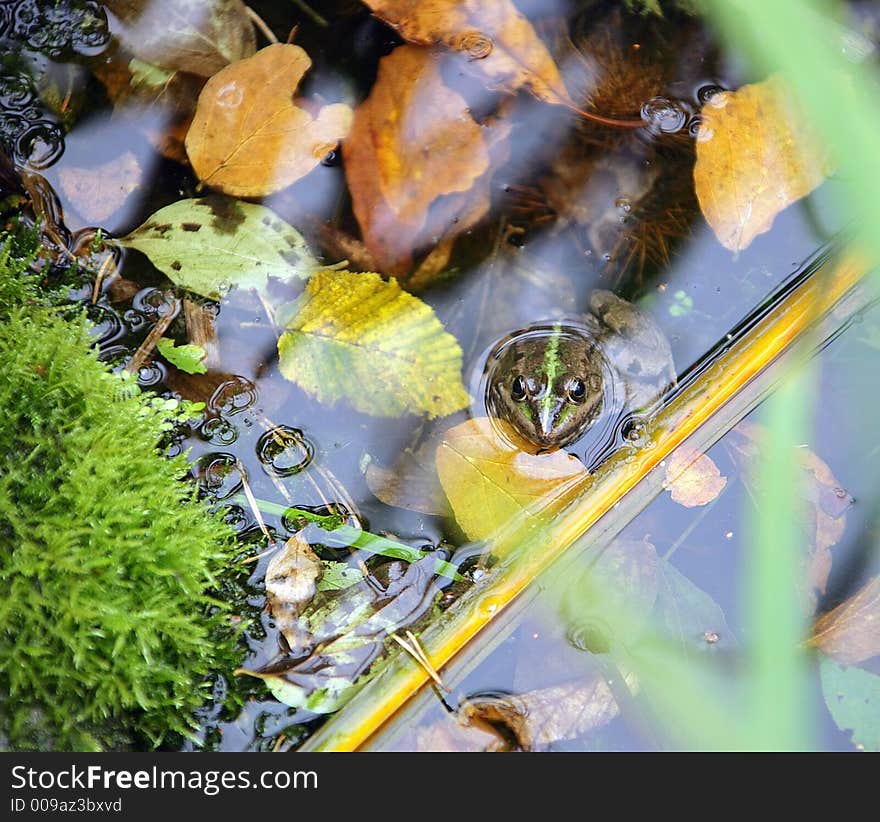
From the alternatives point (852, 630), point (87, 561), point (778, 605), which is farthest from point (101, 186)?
point (852, 630)

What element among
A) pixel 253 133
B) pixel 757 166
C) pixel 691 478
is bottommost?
pixel 253 133

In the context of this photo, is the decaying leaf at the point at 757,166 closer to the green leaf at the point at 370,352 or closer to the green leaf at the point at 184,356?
the green leaf at the point at 370,352

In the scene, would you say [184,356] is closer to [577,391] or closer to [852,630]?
[577,391]

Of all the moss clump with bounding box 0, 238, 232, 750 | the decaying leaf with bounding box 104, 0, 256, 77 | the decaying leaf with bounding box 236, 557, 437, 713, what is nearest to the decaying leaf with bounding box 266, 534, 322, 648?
the decaying leaf with bounding box 236, 557, 437, 713

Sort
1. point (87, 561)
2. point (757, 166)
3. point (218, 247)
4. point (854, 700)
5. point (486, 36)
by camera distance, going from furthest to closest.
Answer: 1. point (486, 36)
2. point (757, 166)
3. point (218, 247)
4. point (854, 700)
5. point (87, 561)

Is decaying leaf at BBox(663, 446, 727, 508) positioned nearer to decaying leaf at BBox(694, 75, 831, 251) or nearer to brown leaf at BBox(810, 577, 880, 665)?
brown leaf at BBox(810, 577, 880, 665)

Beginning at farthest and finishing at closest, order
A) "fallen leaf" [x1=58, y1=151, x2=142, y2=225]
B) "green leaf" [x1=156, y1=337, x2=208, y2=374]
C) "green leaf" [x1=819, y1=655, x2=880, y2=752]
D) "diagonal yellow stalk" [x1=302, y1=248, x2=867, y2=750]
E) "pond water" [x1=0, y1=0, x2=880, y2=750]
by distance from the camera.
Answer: "fallen leaf" [x1=58, y1=151, x2=142, y2=225]
"green leaf" [x1=156, y1=337, x2=208, y2=374]
"pond water" [x1=0, y1=0, x2=880, y2=750]
"green leaf" [x1=819, y1=655, x2=880, y2=752]
"diagonal yellow stalk" [x1=302, y1=248, x2=867, y2=750]
